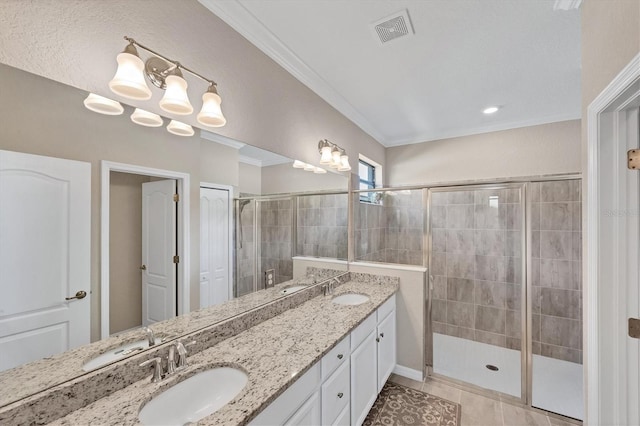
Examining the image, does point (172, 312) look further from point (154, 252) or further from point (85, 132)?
point (85, 132)

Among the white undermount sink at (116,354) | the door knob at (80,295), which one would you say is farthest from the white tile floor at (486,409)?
the door knob at (80,295)

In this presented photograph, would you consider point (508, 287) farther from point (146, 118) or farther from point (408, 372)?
point (146, 118)

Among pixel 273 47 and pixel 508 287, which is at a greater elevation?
pixel 273 47

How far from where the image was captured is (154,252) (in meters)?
1.16

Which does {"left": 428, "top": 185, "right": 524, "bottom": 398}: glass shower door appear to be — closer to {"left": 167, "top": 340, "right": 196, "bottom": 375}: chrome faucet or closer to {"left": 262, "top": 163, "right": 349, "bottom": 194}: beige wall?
{"left": 262, "top": 163, "right": 349, "bottom": 194}: beige wall

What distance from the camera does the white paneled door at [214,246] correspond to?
139 cm

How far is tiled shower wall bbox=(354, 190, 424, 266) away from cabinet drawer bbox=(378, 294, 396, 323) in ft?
1.93

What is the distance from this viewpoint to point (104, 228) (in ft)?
3.26

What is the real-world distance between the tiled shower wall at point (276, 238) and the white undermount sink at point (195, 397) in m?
0.67

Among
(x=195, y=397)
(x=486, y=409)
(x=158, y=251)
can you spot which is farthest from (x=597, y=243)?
(x=158, y=251)

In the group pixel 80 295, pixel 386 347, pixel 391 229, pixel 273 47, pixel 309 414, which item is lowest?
pixel 386 347

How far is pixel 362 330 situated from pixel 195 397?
1086 millimetres

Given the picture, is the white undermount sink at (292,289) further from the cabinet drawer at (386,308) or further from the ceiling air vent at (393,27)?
the ceiling air vent at (393,27)

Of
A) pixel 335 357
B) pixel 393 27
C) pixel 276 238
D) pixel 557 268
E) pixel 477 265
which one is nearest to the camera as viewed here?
pixel 335 357
